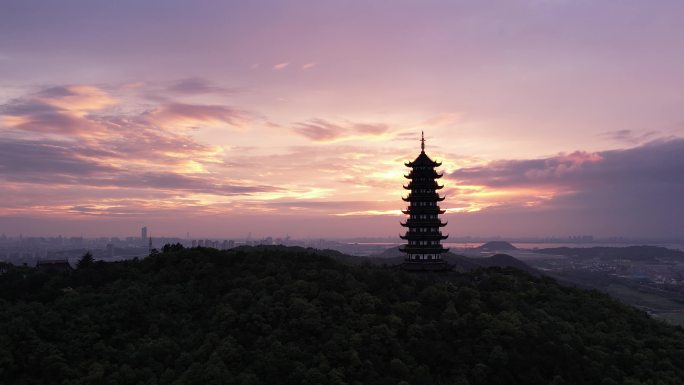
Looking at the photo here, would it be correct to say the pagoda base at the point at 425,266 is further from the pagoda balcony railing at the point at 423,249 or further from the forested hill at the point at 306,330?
the forested hill at the point at 306,330

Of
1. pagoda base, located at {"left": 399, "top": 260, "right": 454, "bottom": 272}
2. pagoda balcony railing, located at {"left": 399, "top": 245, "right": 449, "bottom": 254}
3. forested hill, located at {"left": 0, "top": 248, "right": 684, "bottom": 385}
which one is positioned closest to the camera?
forested hill, located at {"left": 0, "top": 248, "right": 684, "bottom": 385}

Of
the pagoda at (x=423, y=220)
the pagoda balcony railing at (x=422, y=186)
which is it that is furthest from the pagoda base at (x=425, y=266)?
the pagoda balcony railing at (x=422, y=186)

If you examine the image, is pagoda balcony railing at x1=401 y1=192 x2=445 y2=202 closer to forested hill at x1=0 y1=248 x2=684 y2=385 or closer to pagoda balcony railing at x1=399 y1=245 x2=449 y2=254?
pagoda balcony railing at x1=399 y1=245 x2=449 y2=254

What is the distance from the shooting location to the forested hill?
32.4 m

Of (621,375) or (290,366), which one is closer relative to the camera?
(290,366)

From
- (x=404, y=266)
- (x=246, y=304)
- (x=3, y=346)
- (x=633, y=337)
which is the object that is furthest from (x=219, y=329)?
(x=633, y=337)

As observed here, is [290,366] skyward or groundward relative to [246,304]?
groundward

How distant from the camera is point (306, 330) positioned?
119 ft

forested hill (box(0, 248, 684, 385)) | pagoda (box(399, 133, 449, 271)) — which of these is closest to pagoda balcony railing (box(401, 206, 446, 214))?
pagoda (box(399, 133, 449, 271))

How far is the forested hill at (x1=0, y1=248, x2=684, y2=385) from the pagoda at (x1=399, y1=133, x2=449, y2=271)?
37.6ft

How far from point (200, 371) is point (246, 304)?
8.98m

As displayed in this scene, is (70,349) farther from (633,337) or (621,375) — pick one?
(633,337)

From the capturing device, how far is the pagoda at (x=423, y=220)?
59.1m

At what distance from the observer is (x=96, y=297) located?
40594mm
